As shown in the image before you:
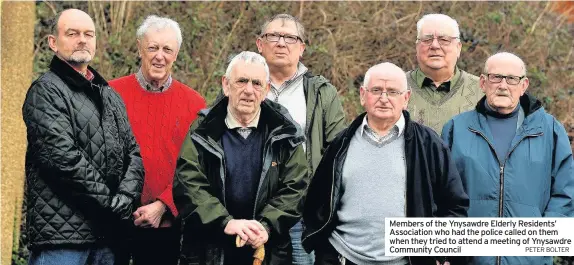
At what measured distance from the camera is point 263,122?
517 cm

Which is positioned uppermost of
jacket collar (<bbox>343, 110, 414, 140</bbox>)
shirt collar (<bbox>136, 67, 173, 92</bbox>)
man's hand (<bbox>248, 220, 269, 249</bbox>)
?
shirt collar (<bbox>136, 67, 173, 92</bbox>)

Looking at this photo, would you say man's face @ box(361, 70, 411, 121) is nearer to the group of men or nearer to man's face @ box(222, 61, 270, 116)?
the group of men

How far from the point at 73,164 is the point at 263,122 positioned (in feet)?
3.41

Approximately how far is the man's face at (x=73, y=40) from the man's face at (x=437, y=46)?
2.09 meters

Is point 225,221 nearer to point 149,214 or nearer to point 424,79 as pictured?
point 149,214

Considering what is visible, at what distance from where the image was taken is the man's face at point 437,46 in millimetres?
5934

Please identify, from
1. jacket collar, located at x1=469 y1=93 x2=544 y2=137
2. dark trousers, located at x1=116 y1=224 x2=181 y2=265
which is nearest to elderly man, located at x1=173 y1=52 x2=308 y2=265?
dark trousers, located at x1=116 y1=224 x2=181 y2=265

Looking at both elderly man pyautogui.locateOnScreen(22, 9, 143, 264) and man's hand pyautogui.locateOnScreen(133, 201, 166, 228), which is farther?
man's hand pyautogui.locateOnScreen(133, 201, 166, 228)

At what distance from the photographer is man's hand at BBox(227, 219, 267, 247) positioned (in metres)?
4.94

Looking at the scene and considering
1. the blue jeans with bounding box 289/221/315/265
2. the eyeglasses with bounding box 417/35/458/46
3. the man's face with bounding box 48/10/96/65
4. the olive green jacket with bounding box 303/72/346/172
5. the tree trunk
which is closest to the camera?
the man's face with bounding box 48/10/96/65

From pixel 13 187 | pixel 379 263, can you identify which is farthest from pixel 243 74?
pixel 13 187

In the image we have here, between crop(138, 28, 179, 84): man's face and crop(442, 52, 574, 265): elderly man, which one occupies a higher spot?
crop(138, 28, 179, 84): man's face

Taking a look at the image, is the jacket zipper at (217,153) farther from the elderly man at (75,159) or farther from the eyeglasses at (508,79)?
the eyeglasses at (508,79)

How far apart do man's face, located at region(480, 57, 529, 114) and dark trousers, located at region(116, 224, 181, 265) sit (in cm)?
198
